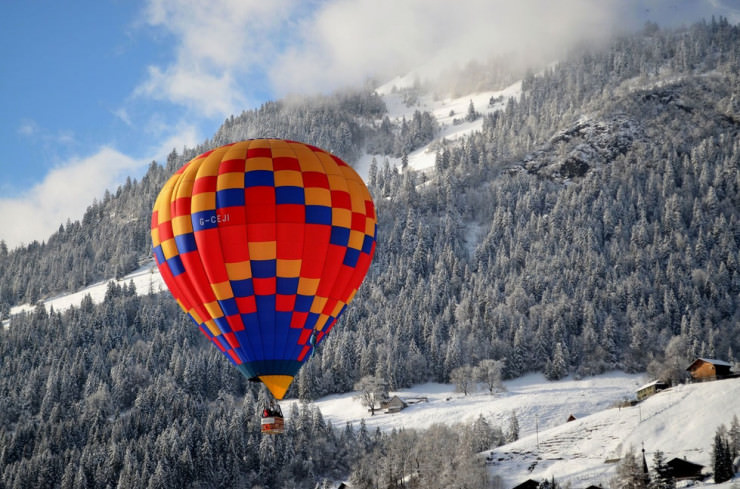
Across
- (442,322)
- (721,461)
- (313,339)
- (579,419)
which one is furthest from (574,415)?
(313,339)

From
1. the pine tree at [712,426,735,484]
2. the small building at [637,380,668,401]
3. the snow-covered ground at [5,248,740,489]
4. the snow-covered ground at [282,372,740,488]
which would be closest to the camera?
the pine tree at [712,426,735,484]

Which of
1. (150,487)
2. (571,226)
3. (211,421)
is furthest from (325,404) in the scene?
(571,226)

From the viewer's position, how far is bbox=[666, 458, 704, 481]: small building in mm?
56000

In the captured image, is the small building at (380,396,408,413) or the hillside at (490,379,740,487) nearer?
the hillside at (490,379,740,487)

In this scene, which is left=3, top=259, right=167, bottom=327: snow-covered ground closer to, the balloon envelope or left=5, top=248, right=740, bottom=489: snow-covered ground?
left=5, top=248, right=740, bottom=489: snow-covered ground

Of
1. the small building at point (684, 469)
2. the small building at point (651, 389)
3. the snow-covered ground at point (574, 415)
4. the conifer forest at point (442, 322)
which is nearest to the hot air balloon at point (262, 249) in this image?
the small building at point (684, 469)

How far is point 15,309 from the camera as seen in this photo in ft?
637

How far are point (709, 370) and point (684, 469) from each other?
35289 millimetres

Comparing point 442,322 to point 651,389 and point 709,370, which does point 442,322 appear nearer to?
point 651,389

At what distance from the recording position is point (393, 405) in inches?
4176

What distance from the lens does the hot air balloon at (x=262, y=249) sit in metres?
34.2

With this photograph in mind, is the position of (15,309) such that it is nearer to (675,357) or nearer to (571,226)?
(571,226)

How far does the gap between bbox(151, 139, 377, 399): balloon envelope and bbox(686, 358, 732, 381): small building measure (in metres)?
62.5

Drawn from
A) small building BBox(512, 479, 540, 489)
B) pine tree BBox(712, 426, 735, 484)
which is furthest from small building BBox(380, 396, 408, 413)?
pine tree BBox(712, 426, 735, 484)
